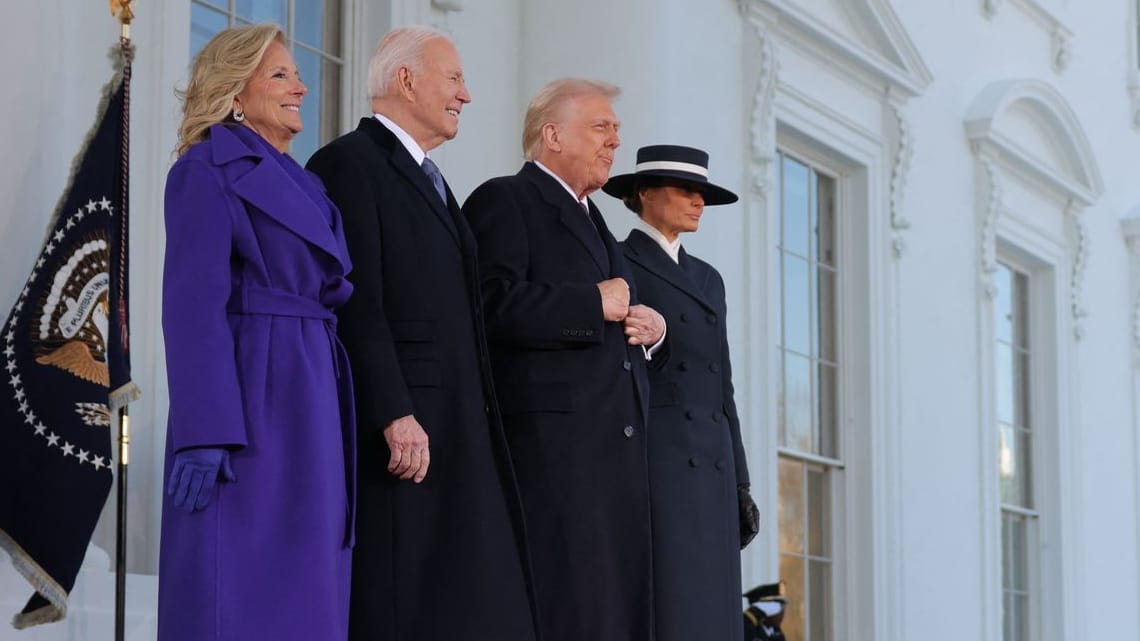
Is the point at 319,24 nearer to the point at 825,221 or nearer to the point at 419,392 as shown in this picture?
the point at 419,392

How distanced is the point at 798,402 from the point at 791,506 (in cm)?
48

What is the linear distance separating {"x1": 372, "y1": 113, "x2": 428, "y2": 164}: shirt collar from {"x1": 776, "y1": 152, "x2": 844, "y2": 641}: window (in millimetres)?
4764

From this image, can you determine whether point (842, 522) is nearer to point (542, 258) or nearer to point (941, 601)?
point (941, 601)

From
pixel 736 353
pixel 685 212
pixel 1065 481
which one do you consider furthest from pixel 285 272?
pixel 1065 481

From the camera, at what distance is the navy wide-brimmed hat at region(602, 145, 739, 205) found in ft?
17.3

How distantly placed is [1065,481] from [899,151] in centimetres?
292

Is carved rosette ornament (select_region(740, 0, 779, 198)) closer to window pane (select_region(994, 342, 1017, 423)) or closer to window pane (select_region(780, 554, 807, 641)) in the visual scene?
window pane (select_region(780, 554, 807, 641))

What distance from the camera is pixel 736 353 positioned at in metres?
8.12

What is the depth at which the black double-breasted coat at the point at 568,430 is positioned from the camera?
4.48 m

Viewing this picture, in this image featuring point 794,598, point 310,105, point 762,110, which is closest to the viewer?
point 310,105

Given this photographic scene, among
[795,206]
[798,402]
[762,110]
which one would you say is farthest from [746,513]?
[795,206]

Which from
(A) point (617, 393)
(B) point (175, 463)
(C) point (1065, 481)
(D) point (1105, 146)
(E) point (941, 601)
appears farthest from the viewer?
(D) point (1105, 146)

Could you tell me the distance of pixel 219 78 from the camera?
4.00 m

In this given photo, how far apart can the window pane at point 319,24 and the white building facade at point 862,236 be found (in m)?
0.01
